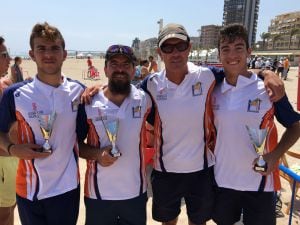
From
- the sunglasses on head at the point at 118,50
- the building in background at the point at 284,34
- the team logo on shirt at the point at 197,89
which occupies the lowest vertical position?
the team logo on shirt at the point at 197,89

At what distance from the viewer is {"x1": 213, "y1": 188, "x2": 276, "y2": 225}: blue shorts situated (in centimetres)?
294

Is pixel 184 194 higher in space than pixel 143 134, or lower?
lower

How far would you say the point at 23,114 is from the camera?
2.67 metres

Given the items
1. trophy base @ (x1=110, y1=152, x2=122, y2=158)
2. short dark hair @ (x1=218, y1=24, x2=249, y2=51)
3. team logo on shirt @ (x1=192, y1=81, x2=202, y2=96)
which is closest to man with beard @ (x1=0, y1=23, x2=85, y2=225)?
trophy base @ (x1=110, y1=152, x2=122, y2=158)

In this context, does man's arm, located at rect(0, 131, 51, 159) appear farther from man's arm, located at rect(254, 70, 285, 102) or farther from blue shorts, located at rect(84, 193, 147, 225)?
man's arm, located at rect(254, 70, 285, 102)

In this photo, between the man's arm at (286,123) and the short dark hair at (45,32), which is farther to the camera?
the man's arm at (286,123)

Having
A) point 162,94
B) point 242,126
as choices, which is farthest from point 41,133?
point 242,126

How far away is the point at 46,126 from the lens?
255cm

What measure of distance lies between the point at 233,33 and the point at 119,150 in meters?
1.48

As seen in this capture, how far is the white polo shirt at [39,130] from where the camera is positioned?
8.81ft

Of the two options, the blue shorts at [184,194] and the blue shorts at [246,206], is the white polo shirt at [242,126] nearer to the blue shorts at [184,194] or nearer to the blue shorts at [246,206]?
the blue shorts at [246,206]

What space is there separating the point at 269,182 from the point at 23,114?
7.42 feet

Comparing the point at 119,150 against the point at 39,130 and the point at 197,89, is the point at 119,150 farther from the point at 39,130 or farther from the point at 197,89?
the point at 197,89

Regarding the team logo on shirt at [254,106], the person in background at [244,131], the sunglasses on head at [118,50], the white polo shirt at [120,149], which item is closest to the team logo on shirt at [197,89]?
the person in background at [244,131]
